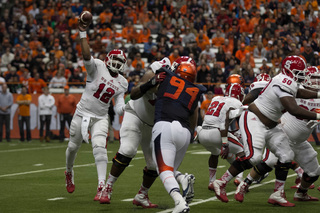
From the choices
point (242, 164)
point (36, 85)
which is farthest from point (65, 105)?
point (242, 164)

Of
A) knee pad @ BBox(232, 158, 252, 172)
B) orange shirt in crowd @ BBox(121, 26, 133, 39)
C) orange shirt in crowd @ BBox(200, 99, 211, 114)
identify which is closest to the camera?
knee pad @ BBox(232, 158, 252, 172)

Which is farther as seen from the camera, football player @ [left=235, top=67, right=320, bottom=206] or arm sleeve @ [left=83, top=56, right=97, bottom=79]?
arm sleeve @ [left=83, top=56, right=97, bottom=79]

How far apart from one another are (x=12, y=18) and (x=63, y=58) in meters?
4.66

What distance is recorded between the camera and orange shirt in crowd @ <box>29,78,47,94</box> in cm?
2005

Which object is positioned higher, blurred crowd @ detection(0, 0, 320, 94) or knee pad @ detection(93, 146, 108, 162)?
knee pad @ detection(93, 146, 108, 162)

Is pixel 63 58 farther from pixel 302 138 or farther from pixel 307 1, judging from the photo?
pixel 302 138

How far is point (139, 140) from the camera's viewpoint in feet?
24.6

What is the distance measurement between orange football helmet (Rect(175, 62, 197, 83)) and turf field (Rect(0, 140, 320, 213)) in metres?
1.56

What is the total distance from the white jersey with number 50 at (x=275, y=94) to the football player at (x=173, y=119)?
1268 millimetres

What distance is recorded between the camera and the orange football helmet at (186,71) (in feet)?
21.5

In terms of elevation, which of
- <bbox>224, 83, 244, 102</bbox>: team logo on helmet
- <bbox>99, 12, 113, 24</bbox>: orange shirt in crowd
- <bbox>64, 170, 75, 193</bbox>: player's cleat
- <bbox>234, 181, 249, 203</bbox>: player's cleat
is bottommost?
<bbox>99, 12, 113, 24</bbox>: orange shirt in crowd

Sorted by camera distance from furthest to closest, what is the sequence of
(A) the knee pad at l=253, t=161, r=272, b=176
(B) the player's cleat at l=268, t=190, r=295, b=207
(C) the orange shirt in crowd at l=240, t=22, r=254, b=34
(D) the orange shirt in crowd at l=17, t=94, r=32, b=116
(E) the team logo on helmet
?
1. (C) the orange shirt in crowd at l=240, t=22, r=254, b=34
2. (D) the orange shirt in crowd at l=17, t=94, r=32, b=116
3. (E) the team logo on helmet
4. (A) the knee pad at l=253, t=161, r=272, b=176
5. (B) the player's cleat at l=268, t=190, r=295, b=207

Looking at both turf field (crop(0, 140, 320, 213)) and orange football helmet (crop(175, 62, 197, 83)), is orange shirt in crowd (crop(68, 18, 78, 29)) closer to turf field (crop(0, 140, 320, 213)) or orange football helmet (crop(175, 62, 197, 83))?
turf field (crop(0, 140, 320, 213))

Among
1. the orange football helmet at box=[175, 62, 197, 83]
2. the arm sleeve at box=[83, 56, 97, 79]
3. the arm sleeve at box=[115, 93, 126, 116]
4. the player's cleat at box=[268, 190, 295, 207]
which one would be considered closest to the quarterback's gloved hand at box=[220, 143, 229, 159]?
the player's cleat at box=[268, 190, 295, 207]
